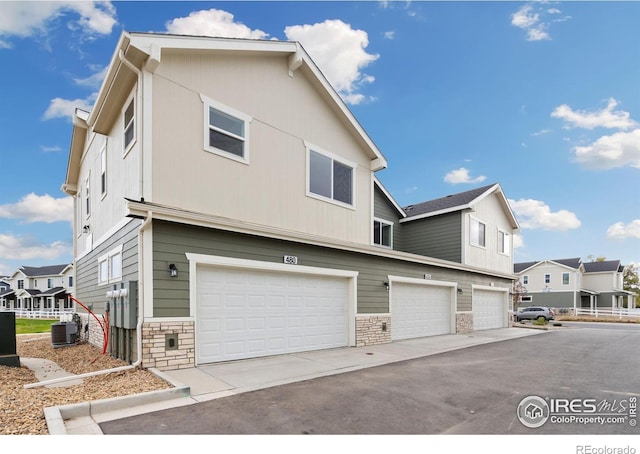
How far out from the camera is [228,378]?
21.7 feet

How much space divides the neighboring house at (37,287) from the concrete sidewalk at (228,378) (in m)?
45.0

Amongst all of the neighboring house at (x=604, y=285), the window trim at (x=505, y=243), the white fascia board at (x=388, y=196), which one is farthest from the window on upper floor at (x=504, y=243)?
the neighboring house at (x=604, y=285)

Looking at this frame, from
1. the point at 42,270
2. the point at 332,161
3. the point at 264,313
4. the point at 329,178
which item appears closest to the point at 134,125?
the point at 264,313

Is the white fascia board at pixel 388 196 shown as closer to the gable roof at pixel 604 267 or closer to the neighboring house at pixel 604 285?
the neighboring house at pixel 604 285

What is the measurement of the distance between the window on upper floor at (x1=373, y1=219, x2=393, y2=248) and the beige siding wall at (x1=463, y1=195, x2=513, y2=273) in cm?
345

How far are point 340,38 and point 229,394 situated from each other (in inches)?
423

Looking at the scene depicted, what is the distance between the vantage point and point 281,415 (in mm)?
4801

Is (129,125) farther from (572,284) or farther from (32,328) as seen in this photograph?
(572,284)

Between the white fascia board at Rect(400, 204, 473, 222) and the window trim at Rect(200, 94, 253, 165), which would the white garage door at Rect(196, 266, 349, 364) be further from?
the white fascia board at Rect(400, 204, 473, 222)

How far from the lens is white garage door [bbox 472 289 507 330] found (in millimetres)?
17969

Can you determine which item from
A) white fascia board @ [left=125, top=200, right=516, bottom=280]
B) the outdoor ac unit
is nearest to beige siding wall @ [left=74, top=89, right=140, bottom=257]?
white fascia board @ [left=125, top=200, right=516, bottom=280]

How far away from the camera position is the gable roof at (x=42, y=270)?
161ft

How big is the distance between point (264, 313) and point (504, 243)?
17176 millimetres
